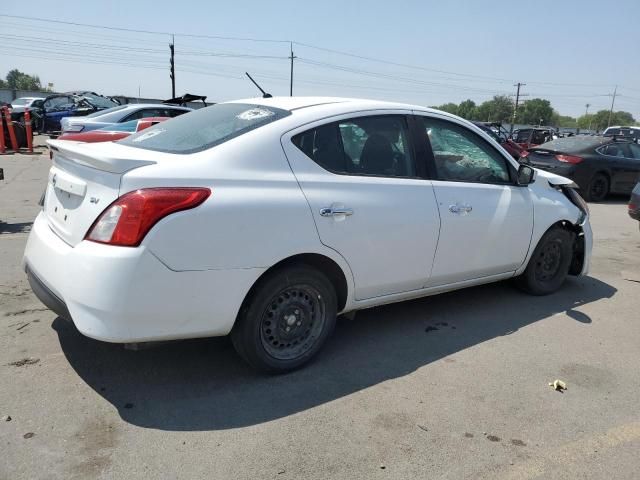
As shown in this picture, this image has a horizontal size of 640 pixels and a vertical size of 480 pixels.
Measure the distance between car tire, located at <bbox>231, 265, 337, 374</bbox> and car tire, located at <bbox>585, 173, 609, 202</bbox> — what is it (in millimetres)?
10778

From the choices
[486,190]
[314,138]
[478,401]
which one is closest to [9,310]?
[314,138]

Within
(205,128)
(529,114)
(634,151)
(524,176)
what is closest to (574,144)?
(634,151)

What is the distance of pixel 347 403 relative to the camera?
3096 mm

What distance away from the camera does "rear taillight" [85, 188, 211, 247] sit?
2672 millimetres

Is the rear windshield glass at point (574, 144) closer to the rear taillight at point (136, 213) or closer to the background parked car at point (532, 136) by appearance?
the background parked car at point (532, 136)

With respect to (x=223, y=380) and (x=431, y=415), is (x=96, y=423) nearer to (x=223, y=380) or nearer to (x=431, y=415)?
(x=223, y=380)

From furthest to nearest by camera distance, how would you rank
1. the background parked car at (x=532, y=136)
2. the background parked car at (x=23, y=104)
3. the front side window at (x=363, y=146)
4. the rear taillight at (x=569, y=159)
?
1. the background parked car at (x=532, y=136)
2. the background parked car at (x=23, y=104)
3. the rear taillight at (x=569, y=159)
4. the front side window at (x=363, y=146)

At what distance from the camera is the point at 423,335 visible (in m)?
4.09

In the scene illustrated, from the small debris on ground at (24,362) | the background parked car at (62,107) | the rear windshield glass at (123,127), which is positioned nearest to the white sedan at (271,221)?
the small debris on ground at (24,362)

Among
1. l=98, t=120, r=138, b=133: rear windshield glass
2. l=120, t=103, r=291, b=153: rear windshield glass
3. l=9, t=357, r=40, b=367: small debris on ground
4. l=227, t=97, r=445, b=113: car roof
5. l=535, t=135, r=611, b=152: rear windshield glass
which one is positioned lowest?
l=9, t=357, r=40, b=367: small debris on ground

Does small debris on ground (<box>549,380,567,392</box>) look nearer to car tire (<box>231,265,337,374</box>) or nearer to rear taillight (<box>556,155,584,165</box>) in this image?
car tire (<box>231,265,337,374</box>)

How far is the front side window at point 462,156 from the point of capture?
158 inches

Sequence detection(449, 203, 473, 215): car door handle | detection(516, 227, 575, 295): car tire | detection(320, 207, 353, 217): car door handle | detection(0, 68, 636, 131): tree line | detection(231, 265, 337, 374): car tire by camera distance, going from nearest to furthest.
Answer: detection(231, 265, 337, 374): car tire, detection(320, 207, 353, 217): car door handle, detection(449, 203, 473, 215): car door handle, detection(516, 227, 575, 295): car tire, detection(0, 68, 636, 131): tree line

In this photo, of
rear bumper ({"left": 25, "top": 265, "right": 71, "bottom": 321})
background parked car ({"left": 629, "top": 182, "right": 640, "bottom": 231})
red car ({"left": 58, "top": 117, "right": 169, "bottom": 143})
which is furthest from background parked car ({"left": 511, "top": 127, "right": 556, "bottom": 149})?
rear bumper ({"left": 25, "top": 265, "right": 71, "bottom": 321})
